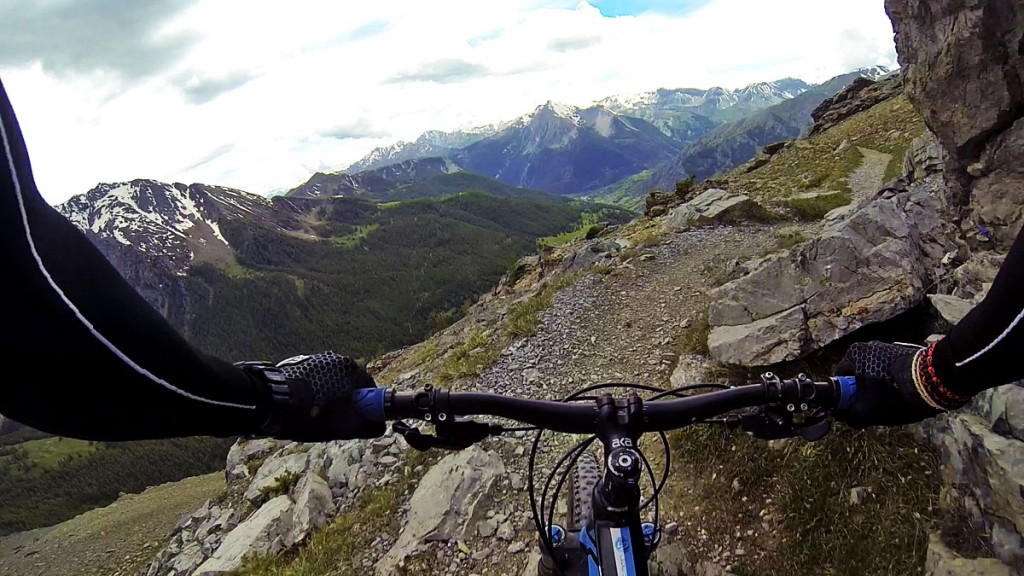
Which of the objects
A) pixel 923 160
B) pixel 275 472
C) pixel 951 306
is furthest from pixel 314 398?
pixel 923 160

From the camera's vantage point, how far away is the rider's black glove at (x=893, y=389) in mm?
2658

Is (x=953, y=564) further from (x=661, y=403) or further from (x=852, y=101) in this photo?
(x=852, y=101)

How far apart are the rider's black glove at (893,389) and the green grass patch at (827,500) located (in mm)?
3285

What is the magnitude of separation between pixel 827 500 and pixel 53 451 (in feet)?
711

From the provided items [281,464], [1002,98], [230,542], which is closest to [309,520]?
[230,542]

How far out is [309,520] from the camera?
29.9ft

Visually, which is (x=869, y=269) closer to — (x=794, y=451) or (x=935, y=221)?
(x=935, y=221)

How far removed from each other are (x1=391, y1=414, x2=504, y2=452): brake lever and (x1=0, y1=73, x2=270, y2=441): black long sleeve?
1.07 m

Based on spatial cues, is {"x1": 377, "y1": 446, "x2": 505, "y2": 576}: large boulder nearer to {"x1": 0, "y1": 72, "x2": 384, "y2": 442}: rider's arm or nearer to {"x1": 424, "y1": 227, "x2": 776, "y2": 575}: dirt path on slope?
{"x1": 424, "y1": 227, "x2": 776, "y2": 575}: dirt path on slope

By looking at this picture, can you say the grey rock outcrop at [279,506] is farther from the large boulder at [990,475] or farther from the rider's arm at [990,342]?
the rider's arm at [990,342]

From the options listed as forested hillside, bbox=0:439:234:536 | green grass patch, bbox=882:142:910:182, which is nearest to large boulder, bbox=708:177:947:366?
green grass patch, bbox=882:142:910:182

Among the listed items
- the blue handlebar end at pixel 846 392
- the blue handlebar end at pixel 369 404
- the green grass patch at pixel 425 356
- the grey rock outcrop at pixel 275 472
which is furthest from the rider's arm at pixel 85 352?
the green grass patch at pixel 425 356

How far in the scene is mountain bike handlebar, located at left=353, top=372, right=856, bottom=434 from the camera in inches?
113

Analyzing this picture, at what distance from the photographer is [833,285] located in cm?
799
